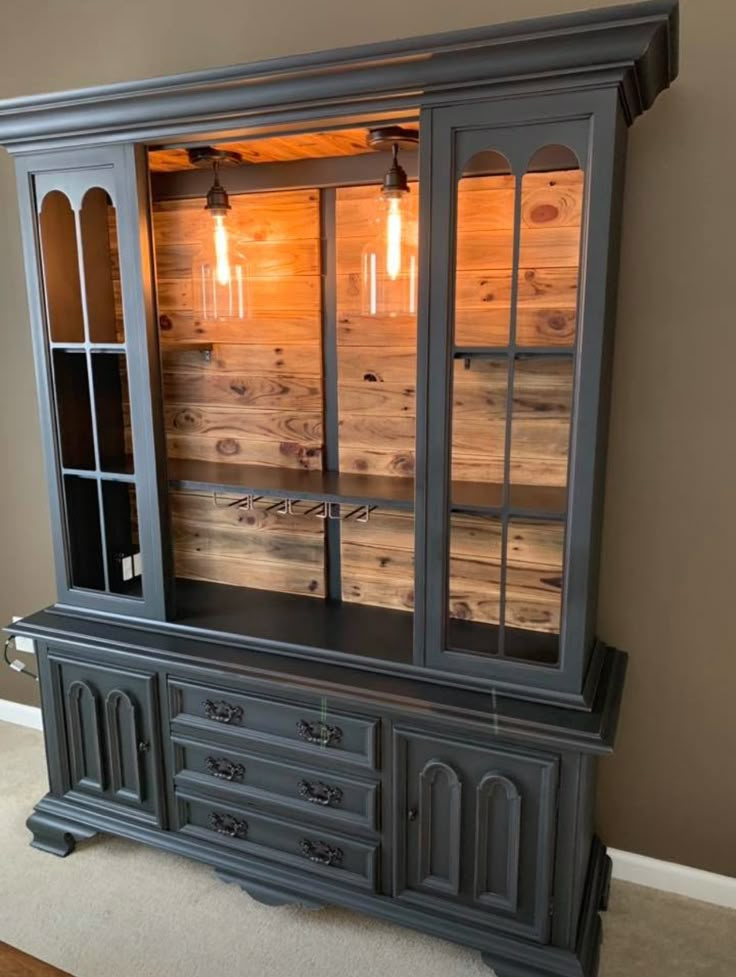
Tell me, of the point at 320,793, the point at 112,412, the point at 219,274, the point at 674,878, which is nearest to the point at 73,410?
the point at 112,412

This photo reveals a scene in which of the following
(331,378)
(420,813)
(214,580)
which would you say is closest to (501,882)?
(420,813)

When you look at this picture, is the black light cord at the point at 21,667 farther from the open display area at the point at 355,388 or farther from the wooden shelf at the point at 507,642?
the wooden shelf at the point at 507,642

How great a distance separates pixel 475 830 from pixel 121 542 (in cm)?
130

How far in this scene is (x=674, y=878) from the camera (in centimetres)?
204

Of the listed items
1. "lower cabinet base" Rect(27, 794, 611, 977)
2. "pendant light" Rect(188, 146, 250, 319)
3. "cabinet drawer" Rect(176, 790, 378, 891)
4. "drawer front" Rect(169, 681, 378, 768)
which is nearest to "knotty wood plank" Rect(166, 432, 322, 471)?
"pendant light" Rect(188, 146, 250, 319)

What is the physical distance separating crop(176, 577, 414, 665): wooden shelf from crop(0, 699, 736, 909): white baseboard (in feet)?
3.02

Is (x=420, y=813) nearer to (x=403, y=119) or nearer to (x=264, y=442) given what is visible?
(x=264, y=442)

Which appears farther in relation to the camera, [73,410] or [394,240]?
[73,410]

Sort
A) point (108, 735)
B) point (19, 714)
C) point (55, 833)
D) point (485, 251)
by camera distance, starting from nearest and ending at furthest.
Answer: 1. point (485, 251)
2. point (108, 735)
3. point (55, 833)
4. point (19, 714)

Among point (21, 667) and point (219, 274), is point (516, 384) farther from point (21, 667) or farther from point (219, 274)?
point (21, 667)

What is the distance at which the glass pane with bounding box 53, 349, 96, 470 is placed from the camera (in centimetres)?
206

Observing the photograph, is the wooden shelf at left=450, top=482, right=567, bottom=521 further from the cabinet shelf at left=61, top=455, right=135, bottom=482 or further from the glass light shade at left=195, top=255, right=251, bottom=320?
the cabinet shelf at left=61, top=455, right=135, bottom=482

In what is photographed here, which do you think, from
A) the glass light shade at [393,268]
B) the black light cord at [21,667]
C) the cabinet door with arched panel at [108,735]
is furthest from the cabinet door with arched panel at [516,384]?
the black light cord at [21,667]

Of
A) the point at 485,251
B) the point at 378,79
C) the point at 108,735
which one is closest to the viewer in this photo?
the point at 378,79
